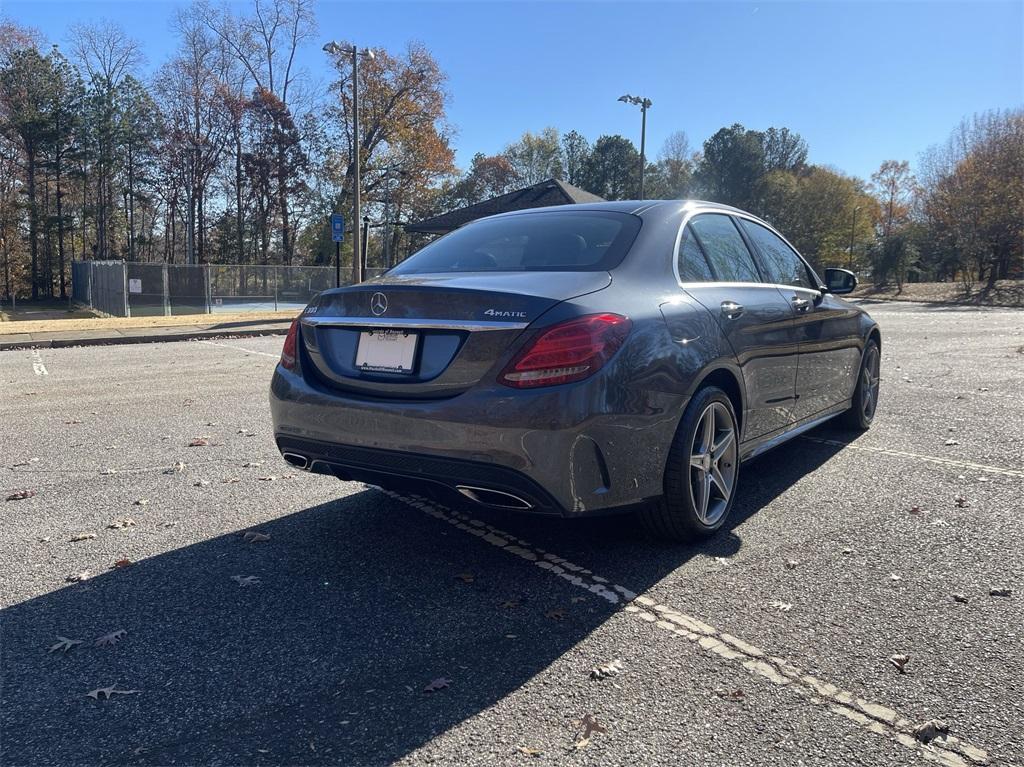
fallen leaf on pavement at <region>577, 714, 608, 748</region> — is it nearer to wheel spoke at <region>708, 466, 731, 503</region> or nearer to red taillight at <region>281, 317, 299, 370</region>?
wheel spoke at <region>708, 466, 731, 503</region>

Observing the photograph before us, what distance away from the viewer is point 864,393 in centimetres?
589

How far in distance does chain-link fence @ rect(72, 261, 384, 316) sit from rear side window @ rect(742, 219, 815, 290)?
2218cm

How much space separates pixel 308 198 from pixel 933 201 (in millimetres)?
37922

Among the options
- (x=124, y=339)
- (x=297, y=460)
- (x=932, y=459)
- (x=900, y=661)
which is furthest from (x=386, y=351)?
(x=124, y=339)

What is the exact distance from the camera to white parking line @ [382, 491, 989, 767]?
2068mm

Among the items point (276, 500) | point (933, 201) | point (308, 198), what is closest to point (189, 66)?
point (308, 198)

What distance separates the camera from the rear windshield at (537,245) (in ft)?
11.3

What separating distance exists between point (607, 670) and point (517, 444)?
821 mm

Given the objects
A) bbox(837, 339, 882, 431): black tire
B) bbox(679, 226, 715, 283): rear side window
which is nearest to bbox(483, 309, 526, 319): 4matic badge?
bbox(679, 226, 715, 283): rear side window

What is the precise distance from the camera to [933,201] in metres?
41.4

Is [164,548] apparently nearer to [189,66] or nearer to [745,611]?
[745,611]

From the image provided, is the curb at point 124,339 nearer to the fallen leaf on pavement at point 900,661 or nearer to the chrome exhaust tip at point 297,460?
the chrome exhaust tip at point 297,460

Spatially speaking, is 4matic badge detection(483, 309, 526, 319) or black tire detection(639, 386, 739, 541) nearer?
4matic badge detection(483, 309, 526, 319)

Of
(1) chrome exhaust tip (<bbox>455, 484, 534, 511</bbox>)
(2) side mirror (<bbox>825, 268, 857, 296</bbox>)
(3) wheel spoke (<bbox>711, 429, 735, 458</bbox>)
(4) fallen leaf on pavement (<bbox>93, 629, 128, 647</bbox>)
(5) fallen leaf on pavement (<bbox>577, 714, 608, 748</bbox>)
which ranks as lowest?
(5) fallen leaf on pavement (<bbox>577, 714, 608, 748</bbox>)
